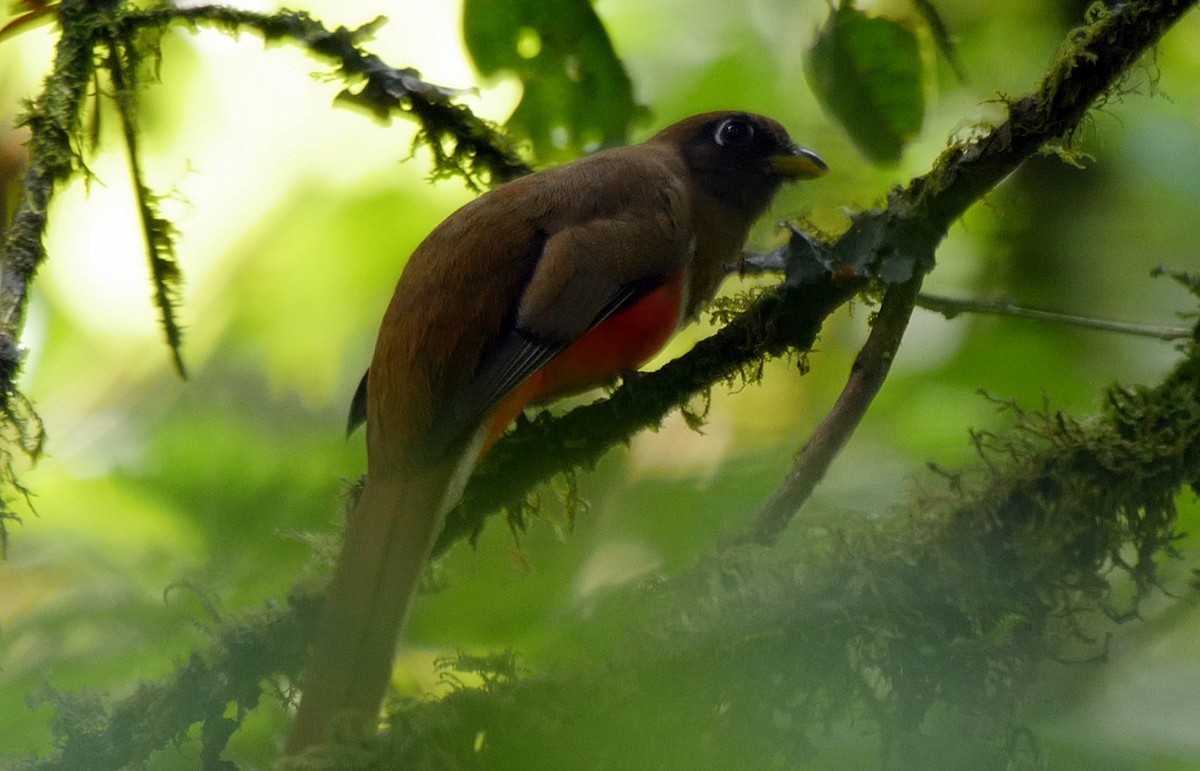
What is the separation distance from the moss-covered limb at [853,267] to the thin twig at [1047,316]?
0.25m

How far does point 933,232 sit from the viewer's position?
2.30 m

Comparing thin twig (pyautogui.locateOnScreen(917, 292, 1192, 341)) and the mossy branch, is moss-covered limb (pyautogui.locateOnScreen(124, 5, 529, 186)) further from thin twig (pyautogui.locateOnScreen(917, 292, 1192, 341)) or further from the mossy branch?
thin twig (pyautogui.locateOnScreen(917, 292, 1192, 341))

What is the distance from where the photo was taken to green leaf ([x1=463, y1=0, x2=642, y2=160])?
10.6 feet

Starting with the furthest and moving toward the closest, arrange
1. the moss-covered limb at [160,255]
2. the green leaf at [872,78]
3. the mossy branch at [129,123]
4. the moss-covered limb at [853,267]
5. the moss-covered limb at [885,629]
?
1. the green leaf at [872,78]
2. the moss-covered limb at [160,255]
3. the mossy branch at [129,123]
4. the moss-covered limb at [853,267]
5. the moss-covered limb at [885,629]

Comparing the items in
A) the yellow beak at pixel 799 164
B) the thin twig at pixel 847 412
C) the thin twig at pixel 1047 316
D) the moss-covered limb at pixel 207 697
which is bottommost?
the moss-covered limb at pixel 207 697

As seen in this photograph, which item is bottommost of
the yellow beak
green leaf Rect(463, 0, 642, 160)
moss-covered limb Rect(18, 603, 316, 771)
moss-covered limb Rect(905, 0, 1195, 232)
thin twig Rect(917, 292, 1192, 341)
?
moss-covered limb Rect(18, 603, 316, 771)

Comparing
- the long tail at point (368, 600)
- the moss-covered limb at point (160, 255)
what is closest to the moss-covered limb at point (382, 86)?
the moss-covered limb at point (160, 255)

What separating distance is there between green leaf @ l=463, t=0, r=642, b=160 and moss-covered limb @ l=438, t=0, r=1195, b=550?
100 cm

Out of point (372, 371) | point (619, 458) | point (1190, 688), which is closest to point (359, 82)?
point (372, 371)

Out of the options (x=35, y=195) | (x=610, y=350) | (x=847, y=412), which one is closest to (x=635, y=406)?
(x=610, y=350)

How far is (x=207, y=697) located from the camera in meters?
2.31

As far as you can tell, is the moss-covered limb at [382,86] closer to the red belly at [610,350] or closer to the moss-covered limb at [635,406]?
the red belly at [610,350]

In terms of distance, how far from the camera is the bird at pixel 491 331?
2.37m

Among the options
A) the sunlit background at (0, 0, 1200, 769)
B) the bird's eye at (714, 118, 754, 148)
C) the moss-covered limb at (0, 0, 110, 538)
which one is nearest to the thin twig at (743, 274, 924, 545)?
the sunlit background at (0, 0, 1200, 769)
